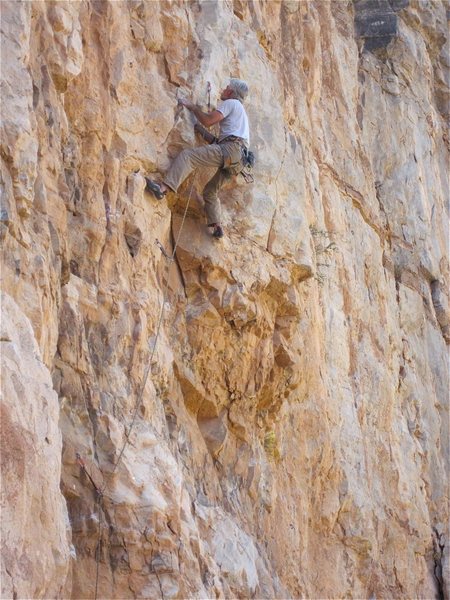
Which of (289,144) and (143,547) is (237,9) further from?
(143,547)

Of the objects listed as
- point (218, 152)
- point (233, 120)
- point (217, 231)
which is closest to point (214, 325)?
point (217, 231)

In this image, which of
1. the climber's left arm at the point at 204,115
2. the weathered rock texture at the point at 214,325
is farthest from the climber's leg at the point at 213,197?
the climber's left arm at the point at 204,115

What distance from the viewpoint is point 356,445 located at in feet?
39.6

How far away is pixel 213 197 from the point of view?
368 inches

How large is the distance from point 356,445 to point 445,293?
5222 mm

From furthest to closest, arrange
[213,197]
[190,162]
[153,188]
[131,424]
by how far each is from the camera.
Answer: [213,197], [190,162], [153,188], [131,424]

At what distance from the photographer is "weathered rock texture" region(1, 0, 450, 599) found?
677 centimetres

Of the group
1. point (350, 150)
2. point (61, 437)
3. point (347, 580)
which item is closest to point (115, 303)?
point (61, 437)

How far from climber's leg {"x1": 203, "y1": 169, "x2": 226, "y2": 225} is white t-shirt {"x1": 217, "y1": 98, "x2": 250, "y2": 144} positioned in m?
0.34

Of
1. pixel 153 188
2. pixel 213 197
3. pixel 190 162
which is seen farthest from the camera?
pixel 213 197

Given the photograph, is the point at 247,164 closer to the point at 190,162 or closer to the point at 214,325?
the point at 190,162

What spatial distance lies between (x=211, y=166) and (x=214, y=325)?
1.40m

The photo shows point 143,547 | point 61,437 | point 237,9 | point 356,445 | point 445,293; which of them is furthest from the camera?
point 445,293

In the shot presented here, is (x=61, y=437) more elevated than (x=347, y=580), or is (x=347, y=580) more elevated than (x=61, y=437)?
(x=61, y=437)
